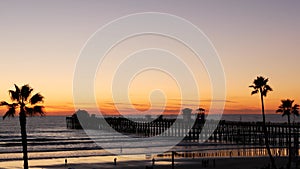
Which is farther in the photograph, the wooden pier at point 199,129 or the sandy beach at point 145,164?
the wooden pier at point 199,129

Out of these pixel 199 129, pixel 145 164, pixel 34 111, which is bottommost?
pixel 145 164

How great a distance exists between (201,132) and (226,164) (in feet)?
157

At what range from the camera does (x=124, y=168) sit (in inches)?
1602

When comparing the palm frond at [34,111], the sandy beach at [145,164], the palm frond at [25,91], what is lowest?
the sandy beach at [145,164]

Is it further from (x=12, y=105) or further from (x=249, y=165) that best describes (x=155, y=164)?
(x=12, y=105)

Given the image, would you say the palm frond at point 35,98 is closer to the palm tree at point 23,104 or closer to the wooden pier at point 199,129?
the palm tree at point 23,104

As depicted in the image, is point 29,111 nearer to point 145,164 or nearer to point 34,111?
point 34,111

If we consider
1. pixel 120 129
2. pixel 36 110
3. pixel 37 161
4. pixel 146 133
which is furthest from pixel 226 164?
pixel 120 129

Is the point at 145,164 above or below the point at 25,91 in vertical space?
below

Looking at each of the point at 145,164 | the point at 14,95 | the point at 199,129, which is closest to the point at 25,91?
the point at 14,95

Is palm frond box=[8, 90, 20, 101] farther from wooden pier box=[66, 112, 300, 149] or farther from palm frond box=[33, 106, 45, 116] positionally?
wooden pier box=[66, 112, 300, 149]

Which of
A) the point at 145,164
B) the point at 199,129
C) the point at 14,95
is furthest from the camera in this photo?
the point at 199,129

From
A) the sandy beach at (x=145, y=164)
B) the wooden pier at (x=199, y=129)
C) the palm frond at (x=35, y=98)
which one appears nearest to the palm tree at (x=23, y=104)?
the palm frond at (x=35, y=98)

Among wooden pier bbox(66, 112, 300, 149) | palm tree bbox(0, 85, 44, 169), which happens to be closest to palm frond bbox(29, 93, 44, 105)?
palm tree bbox(0, 85, 44, 169)
